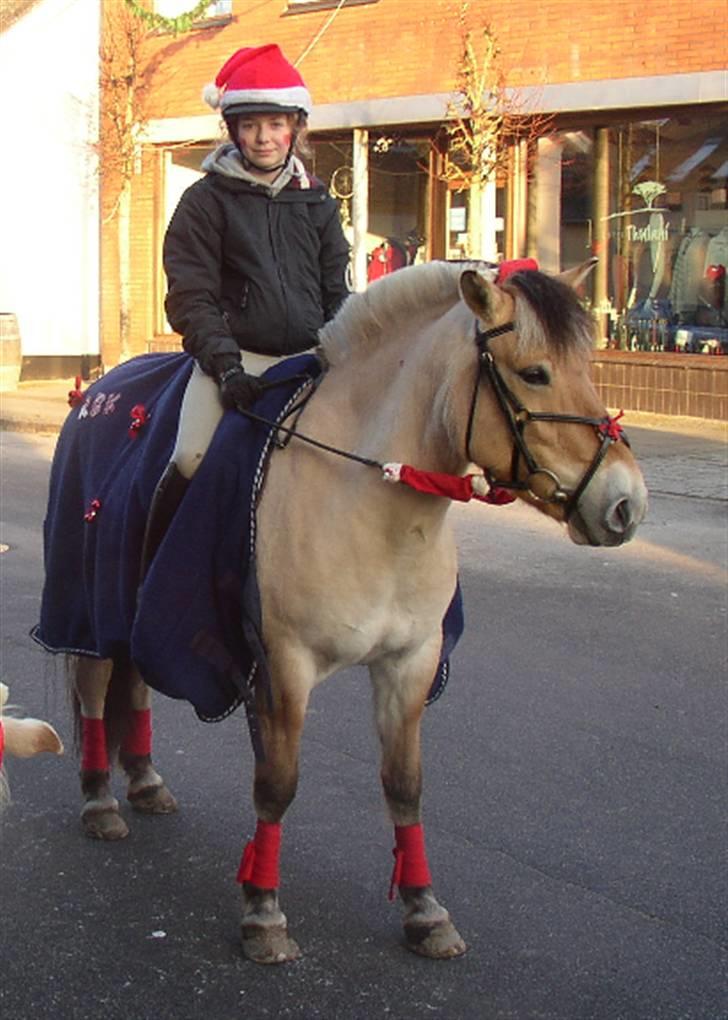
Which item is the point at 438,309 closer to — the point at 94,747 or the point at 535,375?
the point at 535,375

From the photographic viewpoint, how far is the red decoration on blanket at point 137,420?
4.35 metres

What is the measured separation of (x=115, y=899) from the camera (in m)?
4.12

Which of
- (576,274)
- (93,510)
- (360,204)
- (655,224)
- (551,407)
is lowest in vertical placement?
(93,510)

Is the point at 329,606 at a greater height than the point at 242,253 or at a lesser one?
lesser

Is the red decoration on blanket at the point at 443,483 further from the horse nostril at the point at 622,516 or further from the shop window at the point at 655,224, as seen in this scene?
the shop window at the point at 655,224

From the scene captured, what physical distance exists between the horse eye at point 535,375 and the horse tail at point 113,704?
2.00 metres

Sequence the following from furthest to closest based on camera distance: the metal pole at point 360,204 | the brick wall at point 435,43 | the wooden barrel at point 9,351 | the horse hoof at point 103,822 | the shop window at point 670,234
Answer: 1. the wooden barrel at point 9,351
2. the metal pole at point 360,204
3. the shop window at point 670,234
4. the brick wall at point 435,43
5. the horse hoof at point 103,822

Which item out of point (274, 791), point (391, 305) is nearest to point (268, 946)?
point (274, 791)

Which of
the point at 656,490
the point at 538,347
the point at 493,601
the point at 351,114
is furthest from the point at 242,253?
the point at 351,114

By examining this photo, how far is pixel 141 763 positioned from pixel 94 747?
0.75 ft

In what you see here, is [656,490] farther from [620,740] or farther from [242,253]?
[242,253]

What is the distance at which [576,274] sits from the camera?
3613 mm

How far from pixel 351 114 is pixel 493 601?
484 inches

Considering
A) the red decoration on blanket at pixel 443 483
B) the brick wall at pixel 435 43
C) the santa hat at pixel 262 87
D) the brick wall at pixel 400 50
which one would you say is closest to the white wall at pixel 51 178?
the brick wall at pixel 400 50
